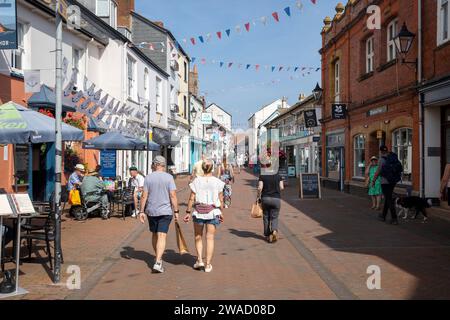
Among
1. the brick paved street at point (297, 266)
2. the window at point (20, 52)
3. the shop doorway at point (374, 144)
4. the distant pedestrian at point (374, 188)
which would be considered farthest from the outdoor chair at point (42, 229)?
the shop doorway at point (374, 144)

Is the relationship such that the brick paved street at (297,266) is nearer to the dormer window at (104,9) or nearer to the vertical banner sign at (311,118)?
the dormer window at (104,9)

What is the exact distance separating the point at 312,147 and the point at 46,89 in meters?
22.8

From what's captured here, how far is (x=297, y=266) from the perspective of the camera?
23.5 ft

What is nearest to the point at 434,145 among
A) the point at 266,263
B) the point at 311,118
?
the point at 266,263

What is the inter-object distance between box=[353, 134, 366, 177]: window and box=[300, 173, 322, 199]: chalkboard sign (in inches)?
92.9

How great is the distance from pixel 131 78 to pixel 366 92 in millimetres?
10923

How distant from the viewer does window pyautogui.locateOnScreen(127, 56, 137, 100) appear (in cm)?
2189

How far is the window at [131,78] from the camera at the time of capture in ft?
71.8

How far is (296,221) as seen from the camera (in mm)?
12164

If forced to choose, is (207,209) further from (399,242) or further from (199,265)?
(399,242)

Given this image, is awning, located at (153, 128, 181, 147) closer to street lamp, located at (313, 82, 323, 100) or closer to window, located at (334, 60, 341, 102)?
street lamp, located at (313, 82, 323, 100)

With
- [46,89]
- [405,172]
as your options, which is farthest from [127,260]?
[405,172]

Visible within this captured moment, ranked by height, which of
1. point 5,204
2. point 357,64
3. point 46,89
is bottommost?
point 5,204

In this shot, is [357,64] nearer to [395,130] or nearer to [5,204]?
[395,130]
